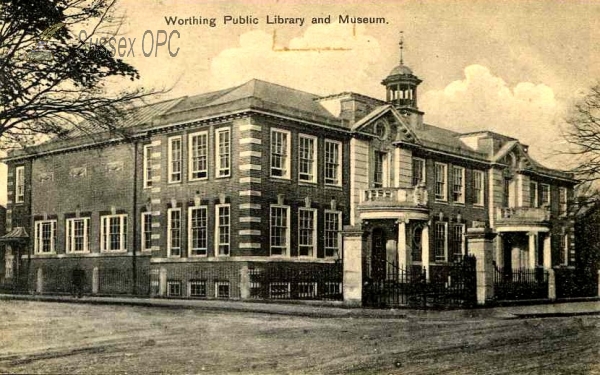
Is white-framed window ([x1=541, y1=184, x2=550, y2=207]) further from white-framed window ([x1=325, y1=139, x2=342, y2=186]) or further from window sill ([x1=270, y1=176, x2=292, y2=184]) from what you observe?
window sill ([x1=270, y1=176, x2=292, y2=184])

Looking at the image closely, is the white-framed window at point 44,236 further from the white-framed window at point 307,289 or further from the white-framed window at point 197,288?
the white-framed window at point 307,289

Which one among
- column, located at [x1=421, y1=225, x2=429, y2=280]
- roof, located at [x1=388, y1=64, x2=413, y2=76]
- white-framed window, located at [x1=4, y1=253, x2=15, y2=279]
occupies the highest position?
roof, located at [x1=388, y1=64, x2=413, y2=76]

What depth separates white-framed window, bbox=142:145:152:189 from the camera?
31.5 meters

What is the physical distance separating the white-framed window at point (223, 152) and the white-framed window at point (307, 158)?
2.96 m

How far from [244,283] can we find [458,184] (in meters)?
16.5

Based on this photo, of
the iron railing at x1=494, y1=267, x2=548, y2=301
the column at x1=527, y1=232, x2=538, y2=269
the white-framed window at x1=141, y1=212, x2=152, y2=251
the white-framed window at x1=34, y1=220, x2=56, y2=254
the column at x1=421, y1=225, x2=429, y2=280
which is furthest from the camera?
the column at x1=527, y1=232, x2=538, y2=269

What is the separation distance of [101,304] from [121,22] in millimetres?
11561

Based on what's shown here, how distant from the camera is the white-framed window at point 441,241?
37.1 metres

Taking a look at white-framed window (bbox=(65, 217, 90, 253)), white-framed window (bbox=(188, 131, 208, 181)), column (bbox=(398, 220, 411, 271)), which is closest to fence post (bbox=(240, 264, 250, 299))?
white-framed window (bbox=(188, 131, 208, 181))

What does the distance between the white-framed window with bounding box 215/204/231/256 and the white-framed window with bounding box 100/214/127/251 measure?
6.43 m

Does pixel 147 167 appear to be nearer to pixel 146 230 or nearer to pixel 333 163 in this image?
pixel 146 230

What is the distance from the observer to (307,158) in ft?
97.2

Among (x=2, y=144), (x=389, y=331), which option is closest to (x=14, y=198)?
(x=2, y=144)

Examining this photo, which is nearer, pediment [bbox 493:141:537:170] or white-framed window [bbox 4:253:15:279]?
white-framed window [bbox 4:253:15:279]
